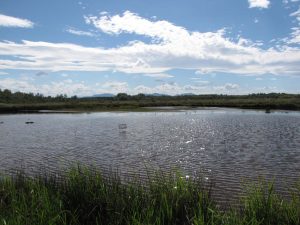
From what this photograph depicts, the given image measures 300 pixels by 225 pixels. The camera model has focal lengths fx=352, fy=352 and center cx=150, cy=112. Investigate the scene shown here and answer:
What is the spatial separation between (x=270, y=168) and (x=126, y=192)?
14.7 meters

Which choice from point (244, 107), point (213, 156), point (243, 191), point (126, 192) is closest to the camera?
point (126, 192)

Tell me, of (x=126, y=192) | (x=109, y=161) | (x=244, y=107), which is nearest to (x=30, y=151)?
(x=109, y=161)

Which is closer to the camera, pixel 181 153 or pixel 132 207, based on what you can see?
pixel 132 207

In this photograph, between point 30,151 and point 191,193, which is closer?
point 191,193

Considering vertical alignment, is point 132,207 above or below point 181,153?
above

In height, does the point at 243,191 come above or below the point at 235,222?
below

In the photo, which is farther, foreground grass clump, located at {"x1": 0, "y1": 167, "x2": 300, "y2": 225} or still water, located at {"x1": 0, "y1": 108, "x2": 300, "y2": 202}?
still water, located at {"x1": 0, "y1": 108, "x2": 300, "y2": 202}

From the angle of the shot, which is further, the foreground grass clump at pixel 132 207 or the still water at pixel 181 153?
the still water at pixel 181 153

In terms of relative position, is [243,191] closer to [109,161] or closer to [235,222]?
[235,222]

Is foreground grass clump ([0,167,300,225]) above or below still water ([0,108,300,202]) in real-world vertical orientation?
above

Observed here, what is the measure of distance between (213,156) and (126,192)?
18454 millimetres

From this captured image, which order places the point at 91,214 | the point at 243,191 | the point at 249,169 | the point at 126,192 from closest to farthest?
the point at 91,214 → the point at 126,192 → the point at 243,191 → the point at 249,169

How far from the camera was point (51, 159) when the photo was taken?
28562mm

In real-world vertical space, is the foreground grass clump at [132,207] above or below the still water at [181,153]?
above
